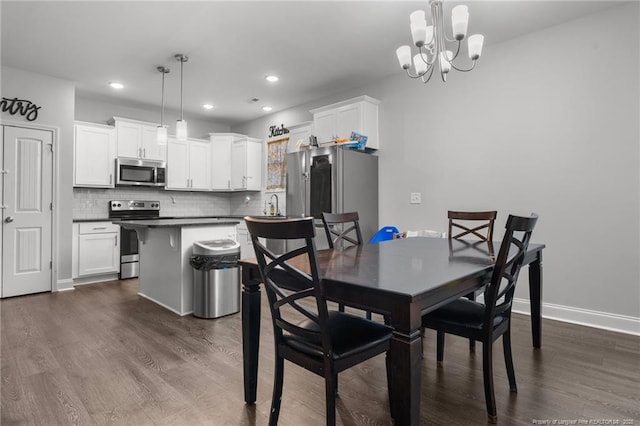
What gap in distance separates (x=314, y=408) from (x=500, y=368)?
1263 millimetres

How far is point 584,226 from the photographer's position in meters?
3.07

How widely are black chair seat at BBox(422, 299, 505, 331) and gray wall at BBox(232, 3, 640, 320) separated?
1844 millimetres

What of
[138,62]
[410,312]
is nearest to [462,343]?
[410,312]

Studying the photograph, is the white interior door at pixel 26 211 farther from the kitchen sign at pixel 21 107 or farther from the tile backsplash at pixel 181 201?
the tile backsplash at pixel 181 201

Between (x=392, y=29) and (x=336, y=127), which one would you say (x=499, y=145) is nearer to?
(x=392, y=29)

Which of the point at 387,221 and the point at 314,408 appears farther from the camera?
the point at 387,221

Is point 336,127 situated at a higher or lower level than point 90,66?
lower

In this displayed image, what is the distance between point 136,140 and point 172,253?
2811 mm

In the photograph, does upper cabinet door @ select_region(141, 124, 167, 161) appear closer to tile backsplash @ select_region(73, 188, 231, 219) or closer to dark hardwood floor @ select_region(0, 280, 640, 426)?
tile backsplash @ select_region(73, 188, 231, 219)

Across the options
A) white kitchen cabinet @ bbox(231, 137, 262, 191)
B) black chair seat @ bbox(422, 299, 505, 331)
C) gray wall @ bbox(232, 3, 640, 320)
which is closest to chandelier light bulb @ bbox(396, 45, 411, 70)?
gray wall @ bbox(232, 3, 640, 320)

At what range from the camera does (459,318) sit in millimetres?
1794

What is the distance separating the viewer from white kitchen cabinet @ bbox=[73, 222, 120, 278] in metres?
4.67

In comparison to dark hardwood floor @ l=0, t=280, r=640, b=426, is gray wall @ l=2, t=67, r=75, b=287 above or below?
above

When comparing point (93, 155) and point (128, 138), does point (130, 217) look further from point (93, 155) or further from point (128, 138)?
point (128, 138)
